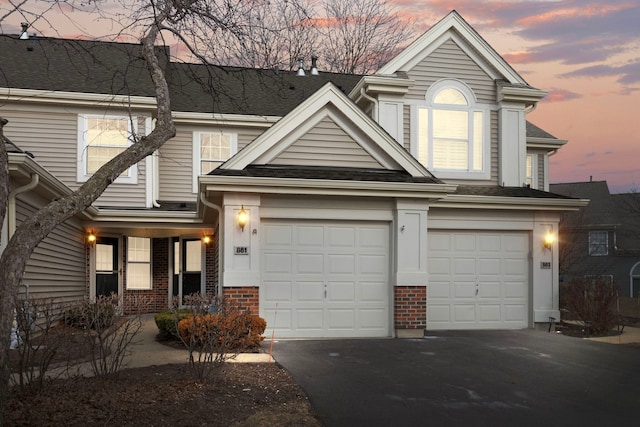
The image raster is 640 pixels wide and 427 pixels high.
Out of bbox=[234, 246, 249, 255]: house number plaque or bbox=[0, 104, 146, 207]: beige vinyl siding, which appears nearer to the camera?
bbox=[234, 246, 249, 255]: house number plaque

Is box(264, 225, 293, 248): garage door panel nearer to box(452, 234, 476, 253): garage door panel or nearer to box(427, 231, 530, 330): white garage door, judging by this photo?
box(427, 231, 530, 330): white garage door

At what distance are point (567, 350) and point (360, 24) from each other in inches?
968

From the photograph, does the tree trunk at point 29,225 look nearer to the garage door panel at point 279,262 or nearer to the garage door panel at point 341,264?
the garage door panel at point 279,262

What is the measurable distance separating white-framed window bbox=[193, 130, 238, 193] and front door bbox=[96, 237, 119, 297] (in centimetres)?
299

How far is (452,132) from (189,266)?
→ 8.84m

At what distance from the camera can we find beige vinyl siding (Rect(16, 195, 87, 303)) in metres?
13.4

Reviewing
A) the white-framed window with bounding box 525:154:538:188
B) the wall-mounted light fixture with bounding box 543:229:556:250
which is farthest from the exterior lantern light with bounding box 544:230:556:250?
the white-framed window with bounding box 525:154:538:188

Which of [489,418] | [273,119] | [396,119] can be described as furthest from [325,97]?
[489,418]

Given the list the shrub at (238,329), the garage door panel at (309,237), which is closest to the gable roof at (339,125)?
the garage door panel at (309,237)

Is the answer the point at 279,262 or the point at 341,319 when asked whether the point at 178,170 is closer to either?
the point at 279,262

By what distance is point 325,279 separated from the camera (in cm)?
1320

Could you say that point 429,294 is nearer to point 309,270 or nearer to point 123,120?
A: point 309,270

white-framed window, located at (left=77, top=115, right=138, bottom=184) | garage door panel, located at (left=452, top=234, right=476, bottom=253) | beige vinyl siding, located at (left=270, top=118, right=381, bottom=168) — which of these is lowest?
garage door panel, located at (left=452, top=234, right=476, bottom=253)

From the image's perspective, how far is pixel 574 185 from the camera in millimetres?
38594
